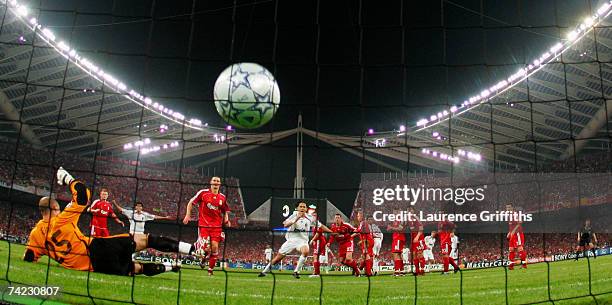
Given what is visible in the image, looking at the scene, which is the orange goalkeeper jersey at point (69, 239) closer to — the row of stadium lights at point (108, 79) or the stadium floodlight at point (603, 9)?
the row of stadium lights at point (108, 79)

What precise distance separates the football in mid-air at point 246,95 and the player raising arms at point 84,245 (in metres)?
2.08

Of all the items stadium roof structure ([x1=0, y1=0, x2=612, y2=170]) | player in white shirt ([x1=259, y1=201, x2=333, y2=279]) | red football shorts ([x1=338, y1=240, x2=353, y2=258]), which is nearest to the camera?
player in white shirt ([x1=259, y1=201, x2=333, y2=279])

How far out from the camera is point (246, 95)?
666 cm

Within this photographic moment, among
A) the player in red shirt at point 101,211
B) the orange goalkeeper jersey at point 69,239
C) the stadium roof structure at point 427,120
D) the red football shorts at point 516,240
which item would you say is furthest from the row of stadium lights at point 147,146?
the orange goalkeeper jersey at point 69,239

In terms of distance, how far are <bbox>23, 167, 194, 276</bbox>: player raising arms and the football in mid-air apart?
208 cm

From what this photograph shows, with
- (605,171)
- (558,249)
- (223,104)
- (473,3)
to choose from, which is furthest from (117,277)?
(605,171)

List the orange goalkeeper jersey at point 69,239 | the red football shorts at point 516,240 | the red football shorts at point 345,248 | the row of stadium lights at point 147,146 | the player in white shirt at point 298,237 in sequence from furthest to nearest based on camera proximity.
Result: 1. the row of stadium lights at point 147,146
2. the red football shorts at point 516,240
3. the red football shorts at point 345,248
4. the player in white shirt at point 298,237
5. the orange goalkeeper jersey at point 69,239

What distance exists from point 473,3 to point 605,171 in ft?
34.7

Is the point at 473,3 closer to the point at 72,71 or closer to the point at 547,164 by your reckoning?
the point at 547,164

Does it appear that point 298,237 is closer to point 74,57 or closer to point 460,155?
point 74,57

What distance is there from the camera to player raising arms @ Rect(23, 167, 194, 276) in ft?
20.8

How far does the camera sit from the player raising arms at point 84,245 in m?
6.35

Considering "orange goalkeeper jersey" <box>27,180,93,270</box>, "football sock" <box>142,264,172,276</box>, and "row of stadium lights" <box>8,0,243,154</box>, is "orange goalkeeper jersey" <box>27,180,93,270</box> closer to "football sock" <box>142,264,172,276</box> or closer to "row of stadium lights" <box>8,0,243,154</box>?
"football sock" <box>142,264,172,276</box>

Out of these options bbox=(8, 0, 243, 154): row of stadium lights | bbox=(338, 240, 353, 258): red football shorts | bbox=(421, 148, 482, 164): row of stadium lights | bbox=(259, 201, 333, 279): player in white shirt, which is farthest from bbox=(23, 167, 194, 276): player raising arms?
bbox=(421, 148, 482, 164): row of stadium lights
